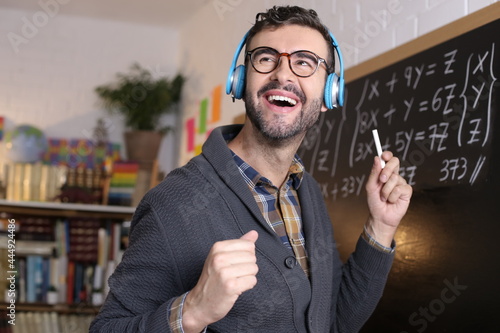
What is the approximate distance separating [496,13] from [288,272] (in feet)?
3.48

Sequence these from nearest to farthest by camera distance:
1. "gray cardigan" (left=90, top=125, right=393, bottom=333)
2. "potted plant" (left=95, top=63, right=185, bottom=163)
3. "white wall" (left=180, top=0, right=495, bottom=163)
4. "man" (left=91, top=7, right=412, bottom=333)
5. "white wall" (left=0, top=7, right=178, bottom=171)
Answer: "man" (left=91, top=7, right=412, bottom=333), "gray cardigan" (left=90, top=125, right=393, bottom=333), "white wall" (left=180, top=0, right=495, bottom=163), "potted plant" (left=95, top=63, right=185, bottom=163), "white wall" (left=0, top=7, right=178, bottom=171)

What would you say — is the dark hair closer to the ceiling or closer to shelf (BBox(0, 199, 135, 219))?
shelf (BBox(0, 199, 135, 219))

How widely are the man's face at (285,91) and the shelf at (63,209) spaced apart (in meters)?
2.91

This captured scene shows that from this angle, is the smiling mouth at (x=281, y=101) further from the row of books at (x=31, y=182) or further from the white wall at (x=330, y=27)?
the row of books at (x=31, y=182)

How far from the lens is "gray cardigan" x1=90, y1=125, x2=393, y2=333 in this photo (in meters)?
1.22

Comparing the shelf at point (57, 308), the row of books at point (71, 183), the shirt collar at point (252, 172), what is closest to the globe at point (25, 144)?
the row of books at point (71, 183)

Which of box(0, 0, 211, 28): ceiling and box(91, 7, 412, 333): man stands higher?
box(0, 0, 211, 28): ceiling

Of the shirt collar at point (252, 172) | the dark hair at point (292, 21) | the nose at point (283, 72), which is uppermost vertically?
the dark hair at point (292, 21)

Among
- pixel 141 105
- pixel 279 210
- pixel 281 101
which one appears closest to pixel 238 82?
pixel 281 101

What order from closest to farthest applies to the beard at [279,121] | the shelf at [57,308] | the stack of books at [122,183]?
the beard at [279,121], the shelf at [57,308], the stack of books at [122,183]

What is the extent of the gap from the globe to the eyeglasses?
378cm

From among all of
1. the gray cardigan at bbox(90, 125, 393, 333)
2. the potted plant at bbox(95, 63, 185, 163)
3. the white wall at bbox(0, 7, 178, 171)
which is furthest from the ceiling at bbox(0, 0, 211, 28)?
the gray cardigan at bbox(90, 125, 393, 333)

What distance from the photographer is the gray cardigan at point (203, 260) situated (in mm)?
1224

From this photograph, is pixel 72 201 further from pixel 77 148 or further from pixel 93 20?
pixel 93 20
